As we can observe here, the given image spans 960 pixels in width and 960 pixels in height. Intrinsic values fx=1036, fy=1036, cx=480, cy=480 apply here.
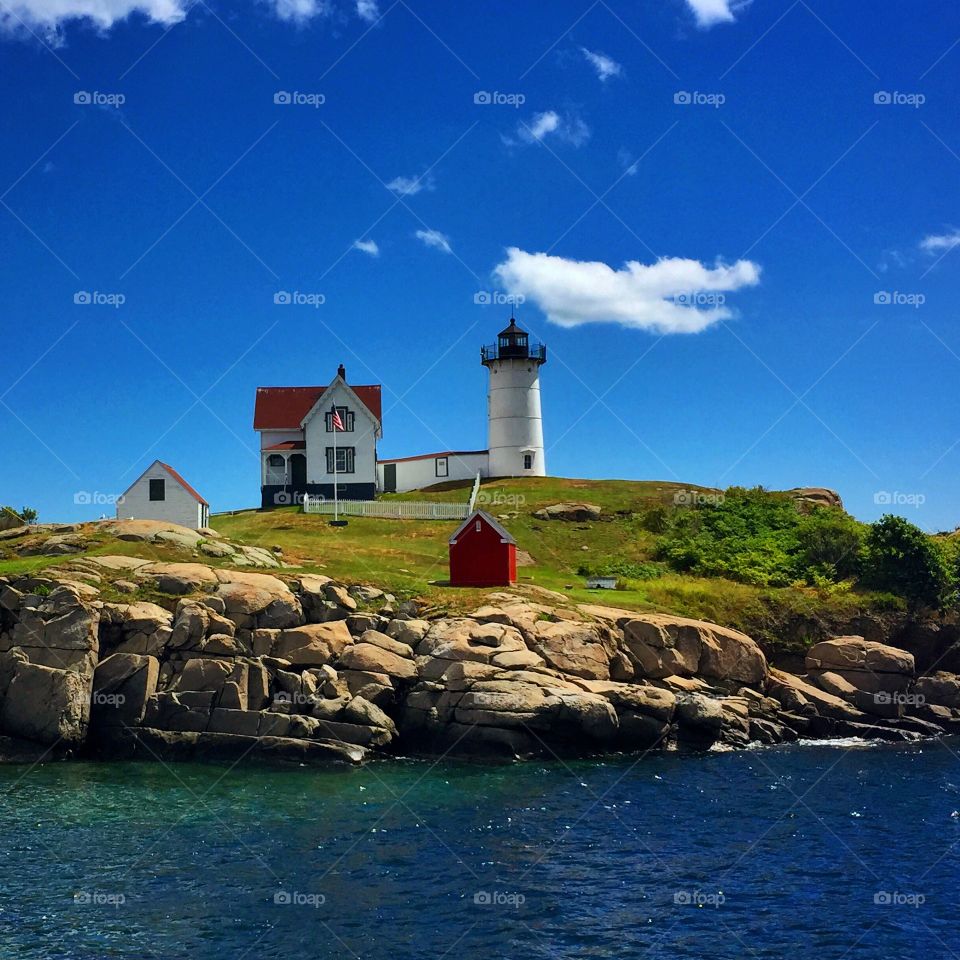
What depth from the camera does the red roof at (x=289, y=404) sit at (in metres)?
70.8

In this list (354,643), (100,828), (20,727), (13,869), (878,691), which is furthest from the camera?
(878,691)

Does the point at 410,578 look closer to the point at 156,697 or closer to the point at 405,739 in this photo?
the point at 405,739

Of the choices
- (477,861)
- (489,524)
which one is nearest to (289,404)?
(489,524)

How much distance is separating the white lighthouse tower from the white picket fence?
1467cm

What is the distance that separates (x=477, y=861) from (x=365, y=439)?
1860 inches

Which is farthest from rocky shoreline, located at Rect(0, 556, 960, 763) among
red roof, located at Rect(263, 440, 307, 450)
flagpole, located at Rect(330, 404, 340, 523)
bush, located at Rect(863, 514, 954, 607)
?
red roof, located at Rect(263, 440, 307, 450)

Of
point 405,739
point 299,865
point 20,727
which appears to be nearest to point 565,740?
point 405,739

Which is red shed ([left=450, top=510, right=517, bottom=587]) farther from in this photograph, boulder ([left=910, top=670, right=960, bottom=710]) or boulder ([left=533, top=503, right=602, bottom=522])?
boulder ([left=910, top=670, right=960, bottom=710])

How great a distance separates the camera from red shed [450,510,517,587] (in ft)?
153

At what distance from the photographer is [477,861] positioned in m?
23.8

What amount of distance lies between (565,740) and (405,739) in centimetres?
562

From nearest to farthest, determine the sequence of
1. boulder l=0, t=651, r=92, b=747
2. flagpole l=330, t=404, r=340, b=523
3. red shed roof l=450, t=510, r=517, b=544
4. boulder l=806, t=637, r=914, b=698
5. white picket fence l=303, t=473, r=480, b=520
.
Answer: boulder l=0, t=651, r=92, b=747 → boulder l=806, t=637, r=914, b=698 → red shed roof l=450, t=510, r=517, b=544 → flagpole l=330, t=404, r=340, b=523 → white picket fence l=303, t=473, r=480, b=520

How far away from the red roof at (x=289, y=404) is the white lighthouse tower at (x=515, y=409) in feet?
37.3

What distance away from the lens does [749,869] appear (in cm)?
2369
